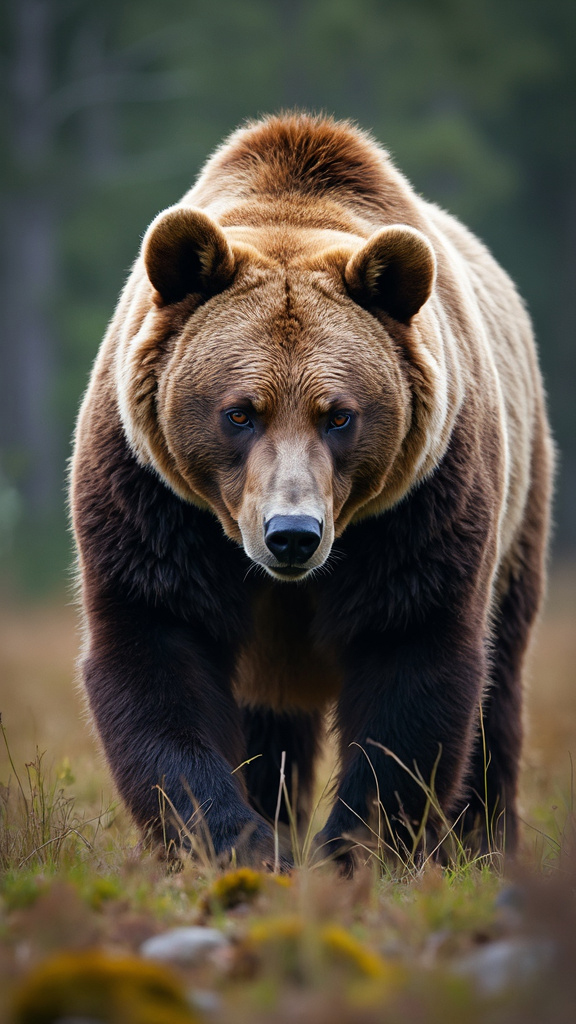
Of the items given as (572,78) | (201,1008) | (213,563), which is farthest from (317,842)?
(572,78)

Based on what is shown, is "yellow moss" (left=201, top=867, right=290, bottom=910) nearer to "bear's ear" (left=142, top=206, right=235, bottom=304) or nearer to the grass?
the grass

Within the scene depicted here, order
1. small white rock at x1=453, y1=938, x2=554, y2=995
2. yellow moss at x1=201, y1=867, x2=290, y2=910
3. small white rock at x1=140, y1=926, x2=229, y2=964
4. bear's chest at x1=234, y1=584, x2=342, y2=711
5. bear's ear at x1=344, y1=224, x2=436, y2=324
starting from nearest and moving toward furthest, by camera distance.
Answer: small white rock at x1=453, y1=938, x2=554, y2=995, small white rock at x1=140, y1=926, x2=229, y2=964, yellow moss at x1=201, y1=867, x2=290, y2=910, bear's ear at x1=344, y1=224, x2=436, y2=324, bear's chest at x1=234, y1=584, x2=342, y2=711

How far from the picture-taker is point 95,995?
80.2 inches

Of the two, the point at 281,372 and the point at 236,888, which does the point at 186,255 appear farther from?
the point at 236,888

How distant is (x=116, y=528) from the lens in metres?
4.33

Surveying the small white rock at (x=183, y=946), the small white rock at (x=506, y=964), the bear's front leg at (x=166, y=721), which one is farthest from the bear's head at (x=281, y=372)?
the small white rock at (x=506, y=964)

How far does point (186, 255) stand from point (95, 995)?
2793mm

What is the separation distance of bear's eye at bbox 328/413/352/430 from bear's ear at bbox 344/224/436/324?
49 cm

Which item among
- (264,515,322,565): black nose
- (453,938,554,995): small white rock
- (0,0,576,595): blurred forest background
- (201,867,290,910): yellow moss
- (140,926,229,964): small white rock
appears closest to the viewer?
(453,938,554,995): small white rock

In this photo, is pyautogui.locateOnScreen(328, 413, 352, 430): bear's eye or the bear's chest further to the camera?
the bear's chest

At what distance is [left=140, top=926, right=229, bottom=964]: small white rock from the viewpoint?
241cm

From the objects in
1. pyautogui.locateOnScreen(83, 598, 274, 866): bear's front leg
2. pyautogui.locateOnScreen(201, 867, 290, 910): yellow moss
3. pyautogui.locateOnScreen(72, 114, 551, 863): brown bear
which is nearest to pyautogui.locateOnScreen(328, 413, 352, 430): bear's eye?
pyautogui.locateOnScreen(72, 114, 551, 863): brown bear

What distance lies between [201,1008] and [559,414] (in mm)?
24395

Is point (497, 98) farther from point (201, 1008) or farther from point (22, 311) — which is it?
point (201, 1008)
